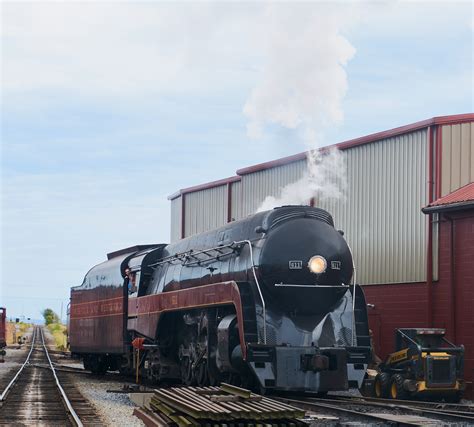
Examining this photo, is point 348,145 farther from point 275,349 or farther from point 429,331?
point 275,349

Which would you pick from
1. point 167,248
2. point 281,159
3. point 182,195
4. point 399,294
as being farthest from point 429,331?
point 182,195

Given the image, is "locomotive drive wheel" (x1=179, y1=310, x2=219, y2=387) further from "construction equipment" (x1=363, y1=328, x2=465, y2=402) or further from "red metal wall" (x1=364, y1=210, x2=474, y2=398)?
"red metal wall" (x1=364, y1=210, x2=474, y2=398)

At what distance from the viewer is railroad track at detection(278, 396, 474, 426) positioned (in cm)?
1423

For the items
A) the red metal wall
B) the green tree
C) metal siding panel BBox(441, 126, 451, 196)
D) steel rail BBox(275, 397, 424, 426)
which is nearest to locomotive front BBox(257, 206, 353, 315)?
steel rail BBox(275, 397, 424, 426)

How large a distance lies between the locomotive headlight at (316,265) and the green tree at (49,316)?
506 feet

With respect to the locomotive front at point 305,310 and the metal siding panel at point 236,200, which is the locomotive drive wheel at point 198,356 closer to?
the locomotive front at point 305,310

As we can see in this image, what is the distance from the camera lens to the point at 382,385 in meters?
22.0

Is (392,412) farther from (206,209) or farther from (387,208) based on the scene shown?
(206,209)

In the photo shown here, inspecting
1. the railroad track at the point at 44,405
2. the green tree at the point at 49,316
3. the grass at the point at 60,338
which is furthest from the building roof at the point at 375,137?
the green tree at the point at 49,316

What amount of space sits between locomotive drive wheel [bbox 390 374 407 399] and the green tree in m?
151

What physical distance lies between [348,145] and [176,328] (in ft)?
29.1

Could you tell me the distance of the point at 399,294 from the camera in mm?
25656

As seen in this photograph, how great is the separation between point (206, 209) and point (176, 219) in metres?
5.07

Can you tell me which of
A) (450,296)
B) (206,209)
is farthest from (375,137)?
(206,209)
